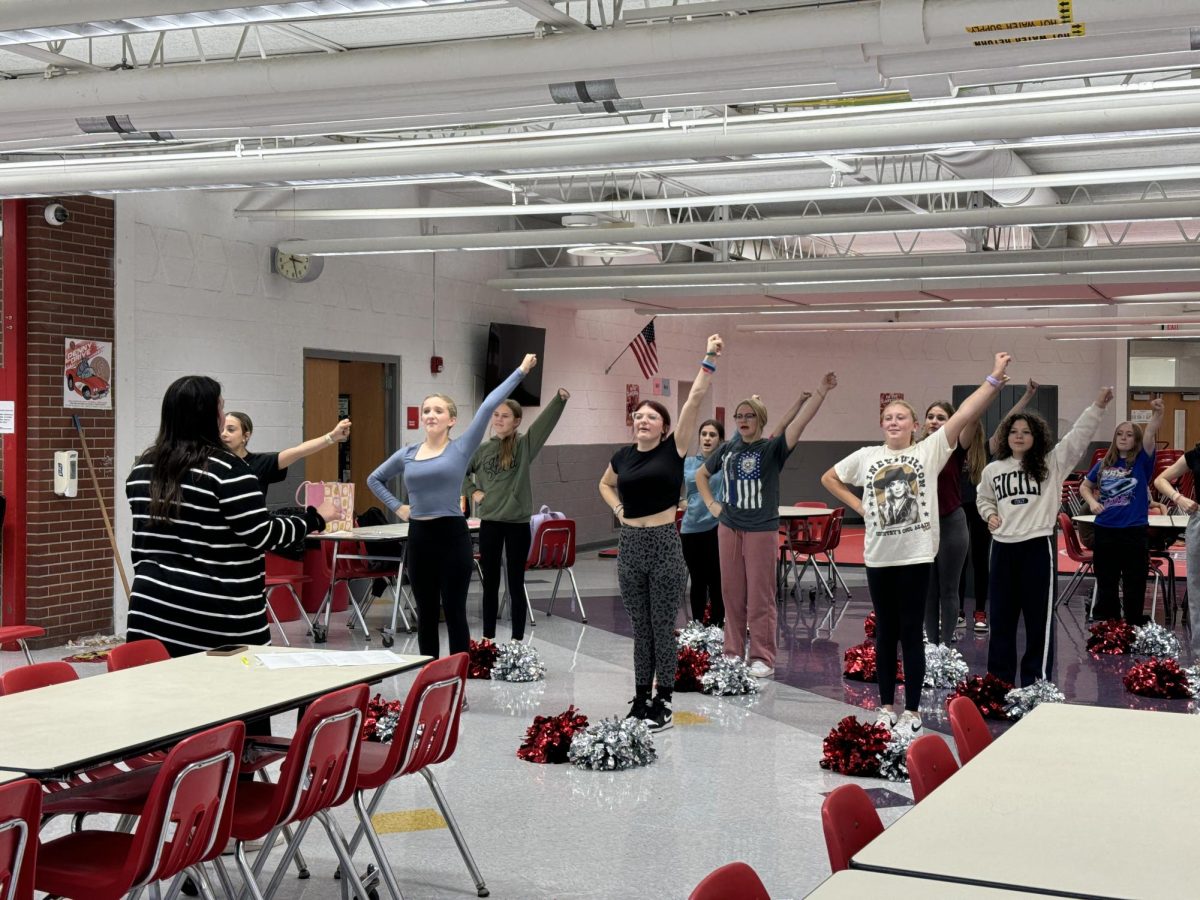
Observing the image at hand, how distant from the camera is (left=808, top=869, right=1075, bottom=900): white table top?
2.07 meters

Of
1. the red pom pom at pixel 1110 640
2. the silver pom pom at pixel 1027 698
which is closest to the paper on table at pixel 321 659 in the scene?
the silver pom pom at pixel 1027 698

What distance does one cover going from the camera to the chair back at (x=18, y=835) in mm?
2438

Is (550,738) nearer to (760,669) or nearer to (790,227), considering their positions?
(760,669)

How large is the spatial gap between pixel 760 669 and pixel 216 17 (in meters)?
4.87

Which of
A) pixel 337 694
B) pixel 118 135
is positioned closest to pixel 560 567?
pixel 118 135

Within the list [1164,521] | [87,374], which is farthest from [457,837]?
[1164,521]

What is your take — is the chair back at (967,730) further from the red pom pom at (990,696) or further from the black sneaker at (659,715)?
the red pom pom at (990,696)

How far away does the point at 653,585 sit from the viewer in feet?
19.5

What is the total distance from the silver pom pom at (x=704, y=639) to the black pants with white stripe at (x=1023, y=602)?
76.9 inches

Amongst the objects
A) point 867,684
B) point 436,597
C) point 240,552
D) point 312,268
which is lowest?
point 867,684

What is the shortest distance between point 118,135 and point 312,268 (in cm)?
534

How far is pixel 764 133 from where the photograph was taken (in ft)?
20.6

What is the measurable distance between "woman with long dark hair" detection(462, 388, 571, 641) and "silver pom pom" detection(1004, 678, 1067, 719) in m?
3.19

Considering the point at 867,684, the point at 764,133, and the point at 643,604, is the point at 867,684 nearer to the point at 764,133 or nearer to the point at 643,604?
the point at 643,604
